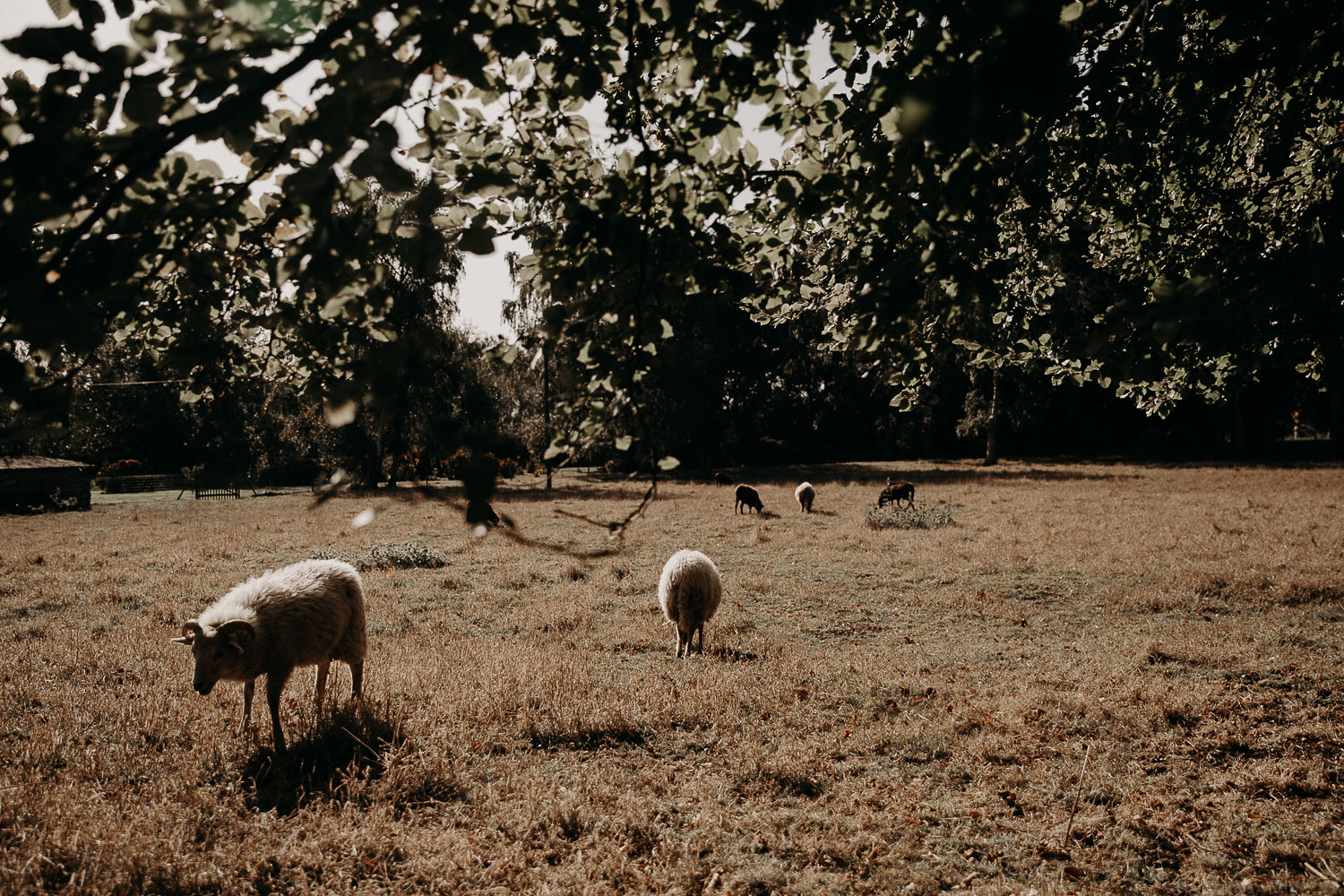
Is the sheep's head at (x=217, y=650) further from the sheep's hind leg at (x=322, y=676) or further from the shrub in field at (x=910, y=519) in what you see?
the shrub in field at (x=910, y=519)

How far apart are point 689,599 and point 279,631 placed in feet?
13.9

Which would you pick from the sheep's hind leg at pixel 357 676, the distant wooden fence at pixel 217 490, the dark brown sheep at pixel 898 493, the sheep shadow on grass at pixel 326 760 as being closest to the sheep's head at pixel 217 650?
the sheep shadow on grass at pixel 326 760

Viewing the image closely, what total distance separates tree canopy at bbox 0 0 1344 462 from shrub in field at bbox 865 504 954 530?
12253 millimetres

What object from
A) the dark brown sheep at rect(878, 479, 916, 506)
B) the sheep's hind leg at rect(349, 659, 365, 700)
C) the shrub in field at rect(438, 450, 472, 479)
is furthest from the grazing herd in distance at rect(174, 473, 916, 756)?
the dark brown sheep at rect(878, 479, 916, 506)

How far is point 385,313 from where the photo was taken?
9.70 ft

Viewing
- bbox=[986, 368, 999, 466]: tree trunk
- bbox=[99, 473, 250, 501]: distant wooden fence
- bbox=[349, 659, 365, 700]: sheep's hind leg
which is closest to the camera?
bbox=[349, 659, 365, 700]: sheep's hind leg

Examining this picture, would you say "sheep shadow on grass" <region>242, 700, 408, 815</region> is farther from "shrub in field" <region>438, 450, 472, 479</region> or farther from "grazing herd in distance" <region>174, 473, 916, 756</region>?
"shrub in field" <region>438, 450, 472, 479</region>

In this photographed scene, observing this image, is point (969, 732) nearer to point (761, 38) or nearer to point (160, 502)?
point (761, 38)

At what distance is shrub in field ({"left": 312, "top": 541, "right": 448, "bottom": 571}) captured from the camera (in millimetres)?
13375

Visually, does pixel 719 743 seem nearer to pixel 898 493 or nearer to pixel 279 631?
pixel 279 631

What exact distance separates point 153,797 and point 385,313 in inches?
148

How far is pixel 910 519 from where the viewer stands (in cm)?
1767

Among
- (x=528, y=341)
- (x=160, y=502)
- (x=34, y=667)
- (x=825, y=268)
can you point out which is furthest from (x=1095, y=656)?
(x=160, y=502)

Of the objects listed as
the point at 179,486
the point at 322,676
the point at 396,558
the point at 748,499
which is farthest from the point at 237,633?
the point at 179,486
